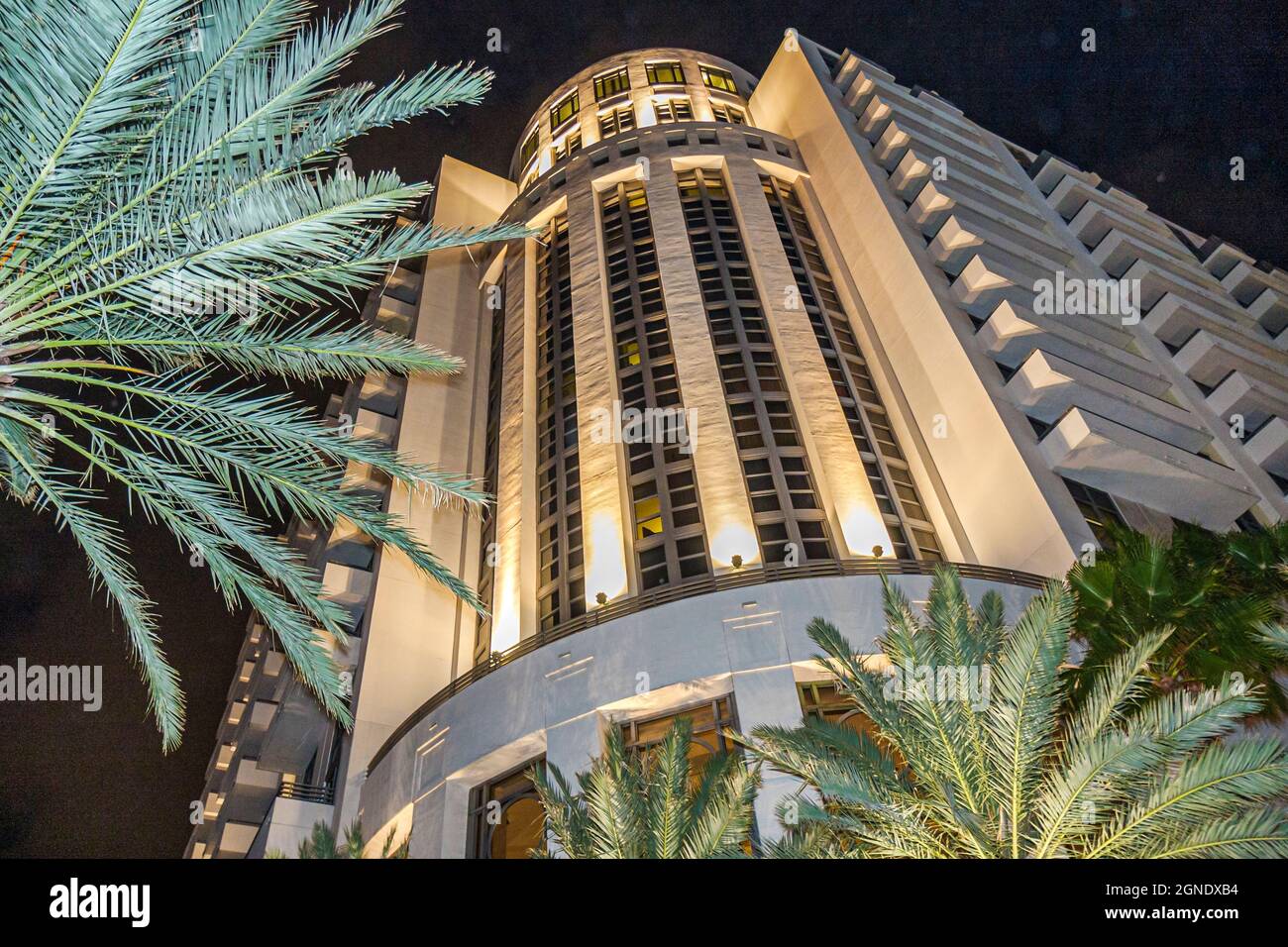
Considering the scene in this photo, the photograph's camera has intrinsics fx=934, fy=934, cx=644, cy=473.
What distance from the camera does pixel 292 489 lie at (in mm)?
9445

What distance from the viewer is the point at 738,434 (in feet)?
87.7

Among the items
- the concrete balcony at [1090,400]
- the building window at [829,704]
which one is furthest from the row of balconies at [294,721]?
the concrete balcony at [1090,400]

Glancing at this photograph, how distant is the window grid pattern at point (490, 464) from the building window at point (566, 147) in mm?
7628

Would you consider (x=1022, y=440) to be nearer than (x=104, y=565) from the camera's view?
No

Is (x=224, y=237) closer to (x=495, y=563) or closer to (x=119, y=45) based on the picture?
(x=119, y=45)

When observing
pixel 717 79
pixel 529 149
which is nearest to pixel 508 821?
pixel 529 149

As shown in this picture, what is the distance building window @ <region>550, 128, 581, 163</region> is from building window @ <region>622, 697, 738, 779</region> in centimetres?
3251

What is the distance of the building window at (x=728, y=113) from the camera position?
44.5 m

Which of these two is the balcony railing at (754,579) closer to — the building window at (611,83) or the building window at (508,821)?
the building window at (508,821)

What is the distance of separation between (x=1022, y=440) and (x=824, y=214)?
16.8 m

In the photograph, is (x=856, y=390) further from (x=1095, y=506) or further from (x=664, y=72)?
(x=664, y=72)

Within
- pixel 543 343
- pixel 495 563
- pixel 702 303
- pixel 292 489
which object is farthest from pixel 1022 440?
pixel 292 489

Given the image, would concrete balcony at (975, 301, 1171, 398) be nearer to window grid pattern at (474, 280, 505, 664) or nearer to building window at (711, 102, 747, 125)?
window grid pattern at (474, 280, 505, 664)
